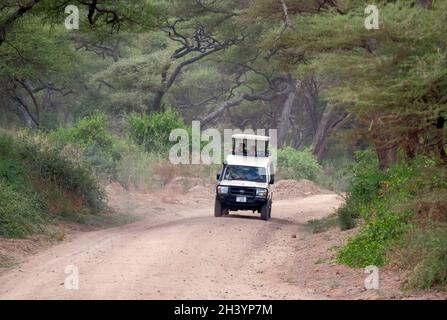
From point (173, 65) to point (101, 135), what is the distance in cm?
1805

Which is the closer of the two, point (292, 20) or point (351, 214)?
point (351, 214)

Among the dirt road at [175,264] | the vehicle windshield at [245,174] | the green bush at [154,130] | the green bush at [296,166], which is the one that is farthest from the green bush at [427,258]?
the green bush at [296,166]

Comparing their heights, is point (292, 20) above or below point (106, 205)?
above

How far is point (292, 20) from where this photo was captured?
90.7 ft

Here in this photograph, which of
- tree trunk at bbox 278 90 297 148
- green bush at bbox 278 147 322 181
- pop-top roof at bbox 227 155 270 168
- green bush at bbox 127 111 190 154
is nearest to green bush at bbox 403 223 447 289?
pop-top roof at bbox 227 155 270 168

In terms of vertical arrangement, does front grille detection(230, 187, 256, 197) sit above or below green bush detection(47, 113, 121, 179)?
below

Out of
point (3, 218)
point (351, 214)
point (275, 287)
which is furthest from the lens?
point (351, 214)

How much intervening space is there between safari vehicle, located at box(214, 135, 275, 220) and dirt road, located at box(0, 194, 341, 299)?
62 cm

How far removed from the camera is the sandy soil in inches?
559

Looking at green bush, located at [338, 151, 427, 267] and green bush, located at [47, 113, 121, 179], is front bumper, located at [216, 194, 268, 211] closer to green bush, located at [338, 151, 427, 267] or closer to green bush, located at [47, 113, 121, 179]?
green bush, located at [338, 151, 427, 267]

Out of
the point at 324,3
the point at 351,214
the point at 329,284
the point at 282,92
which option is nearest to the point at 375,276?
the point at 329,284

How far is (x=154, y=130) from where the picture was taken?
45.7 metres
